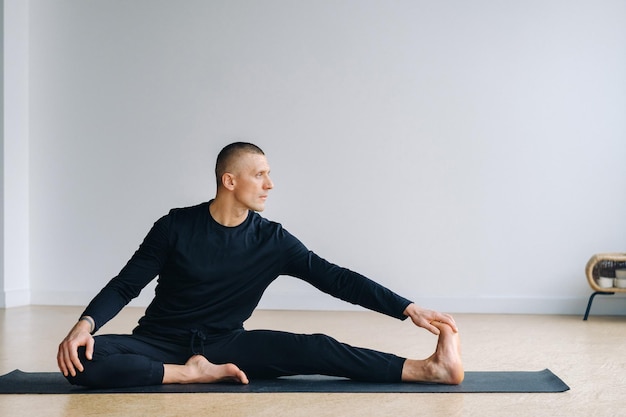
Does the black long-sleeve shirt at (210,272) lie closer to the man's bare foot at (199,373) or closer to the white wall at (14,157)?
the man's bare foot at (199,373)

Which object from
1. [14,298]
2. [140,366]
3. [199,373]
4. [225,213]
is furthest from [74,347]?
[14,298]

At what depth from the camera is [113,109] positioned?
6.20m

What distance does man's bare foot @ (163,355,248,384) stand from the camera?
10.2ft

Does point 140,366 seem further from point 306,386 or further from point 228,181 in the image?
point 228,181

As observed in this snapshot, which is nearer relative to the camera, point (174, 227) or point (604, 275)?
point (174, 227)

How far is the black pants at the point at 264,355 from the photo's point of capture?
3.08m

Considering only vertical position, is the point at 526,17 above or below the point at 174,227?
above

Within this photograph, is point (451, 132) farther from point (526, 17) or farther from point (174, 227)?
point (174, 227)

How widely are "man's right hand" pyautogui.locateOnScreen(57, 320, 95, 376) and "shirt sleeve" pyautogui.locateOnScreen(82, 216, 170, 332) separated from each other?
10cm

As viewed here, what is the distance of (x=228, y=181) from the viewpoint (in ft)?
10.5

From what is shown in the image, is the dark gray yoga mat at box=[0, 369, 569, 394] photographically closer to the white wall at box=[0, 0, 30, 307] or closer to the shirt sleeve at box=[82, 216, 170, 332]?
the shirt sleeve at box=[82, 216, 170, 332]

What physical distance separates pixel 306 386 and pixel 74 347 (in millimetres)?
789

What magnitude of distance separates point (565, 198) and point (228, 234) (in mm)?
3382

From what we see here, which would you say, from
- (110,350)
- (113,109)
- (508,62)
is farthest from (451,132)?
(110,350)
